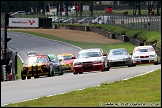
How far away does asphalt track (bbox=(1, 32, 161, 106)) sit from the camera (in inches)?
738

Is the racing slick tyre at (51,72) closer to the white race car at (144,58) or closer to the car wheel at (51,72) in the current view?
the car wheel at (51,72)

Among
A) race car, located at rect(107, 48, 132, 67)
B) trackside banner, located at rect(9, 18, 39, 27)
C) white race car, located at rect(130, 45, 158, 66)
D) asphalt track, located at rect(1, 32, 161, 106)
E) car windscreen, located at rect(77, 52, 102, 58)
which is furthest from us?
trackside banner, located at rect(9, 18, 39, 27)

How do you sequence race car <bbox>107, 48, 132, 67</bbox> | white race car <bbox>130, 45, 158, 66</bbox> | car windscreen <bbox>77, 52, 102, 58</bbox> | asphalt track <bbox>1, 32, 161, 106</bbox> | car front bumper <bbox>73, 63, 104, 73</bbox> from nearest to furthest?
asphalt track <bbox>1, 32, 161, 106</bbox>, car front bumper <bbox>73, 63, 104, 73</bbox>, car windscreen <bbox>77, 52, 102, 58</bbox>, race car <bbox>107, 48, 132, 67</bbox>, white race car <bbox>130, 45, 158, 66</bbox>

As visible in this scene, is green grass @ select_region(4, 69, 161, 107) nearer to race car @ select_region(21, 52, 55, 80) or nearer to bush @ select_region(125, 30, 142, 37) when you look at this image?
race car @ select_region(21, 52, 55, 80)

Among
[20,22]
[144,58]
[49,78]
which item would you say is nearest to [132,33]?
[20,22]

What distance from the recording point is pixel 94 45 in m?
68.1

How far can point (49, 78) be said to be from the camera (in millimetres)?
26688

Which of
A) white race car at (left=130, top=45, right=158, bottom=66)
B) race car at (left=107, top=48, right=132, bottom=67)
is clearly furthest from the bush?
race car at (left=107, top=48, right=132, bottom=67)

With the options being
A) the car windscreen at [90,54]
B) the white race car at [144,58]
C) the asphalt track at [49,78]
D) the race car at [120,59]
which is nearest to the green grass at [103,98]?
the asphalt track at [49,78]

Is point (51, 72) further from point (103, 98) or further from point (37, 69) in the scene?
point (103, 98)

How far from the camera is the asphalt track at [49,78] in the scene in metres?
18.8

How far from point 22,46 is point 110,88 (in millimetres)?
51922

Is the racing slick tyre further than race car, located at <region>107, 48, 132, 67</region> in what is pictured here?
No

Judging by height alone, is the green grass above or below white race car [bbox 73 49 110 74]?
above
